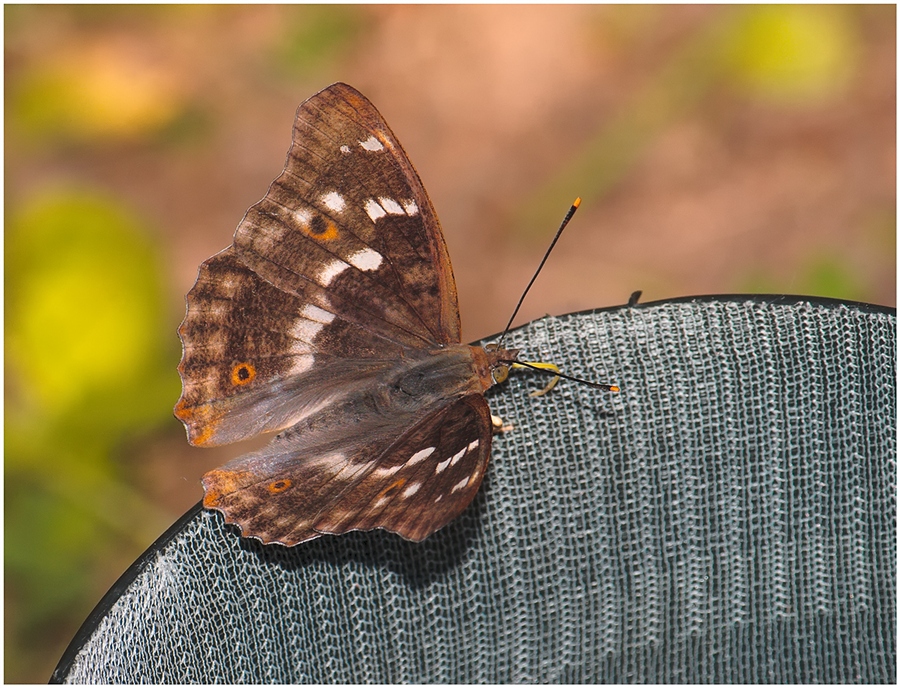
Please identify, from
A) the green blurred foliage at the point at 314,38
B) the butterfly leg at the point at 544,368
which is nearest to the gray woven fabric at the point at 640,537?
the butterfly leg at the point at 544,368

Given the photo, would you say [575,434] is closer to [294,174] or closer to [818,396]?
[818,396]

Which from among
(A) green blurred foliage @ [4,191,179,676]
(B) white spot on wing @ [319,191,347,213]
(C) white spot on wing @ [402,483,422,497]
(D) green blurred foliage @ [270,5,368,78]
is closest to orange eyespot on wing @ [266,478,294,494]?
(C) white spot on wing @ [402,483,422,497]

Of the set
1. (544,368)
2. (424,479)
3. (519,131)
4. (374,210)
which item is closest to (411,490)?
(424,479)

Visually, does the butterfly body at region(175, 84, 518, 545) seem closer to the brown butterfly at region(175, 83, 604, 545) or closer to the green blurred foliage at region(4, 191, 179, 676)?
the brown butterfly at region(175, 83, 604, 545)

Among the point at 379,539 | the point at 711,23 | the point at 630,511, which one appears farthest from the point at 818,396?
the point at 711,23

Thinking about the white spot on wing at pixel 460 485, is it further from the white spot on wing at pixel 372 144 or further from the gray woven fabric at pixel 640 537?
the white spot on wing at pixel 372 144

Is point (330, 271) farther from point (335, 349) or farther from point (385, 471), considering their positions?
point (385, 471)

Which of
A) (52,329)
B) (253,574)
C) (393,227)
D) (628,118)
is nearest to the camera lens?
(253,574)

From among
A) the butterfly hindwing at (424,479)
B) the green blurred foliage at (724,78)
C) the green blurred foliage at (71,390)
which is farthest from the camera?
the green blurred foliage at (724,78)
